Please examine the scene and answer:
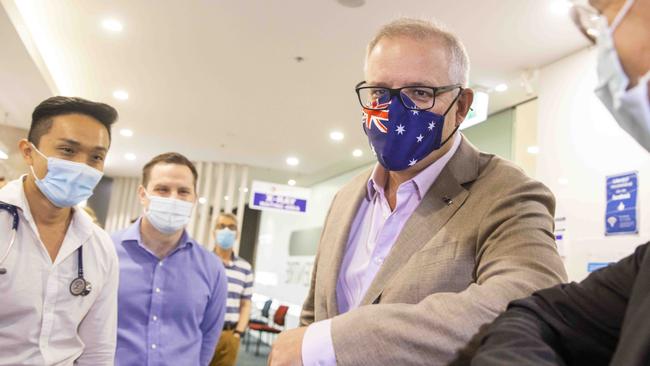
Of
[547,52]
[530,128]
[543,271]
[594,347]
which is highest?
[547,52]

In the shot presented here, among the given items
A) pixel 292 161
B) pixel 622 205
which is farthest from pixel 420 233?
pixel 292 161

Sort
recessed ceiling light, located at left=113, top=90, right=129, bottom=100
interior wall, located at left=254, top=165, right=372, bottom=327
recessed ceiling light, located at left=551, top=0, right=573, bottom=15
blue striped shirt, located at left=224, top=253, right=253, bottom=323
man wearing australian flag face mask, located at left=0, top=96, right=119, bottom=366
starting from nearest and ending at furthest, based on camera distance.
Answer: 1. man wearing australian flag face mask, located at left=0, top=96, right=119, bottom=366
2. recessed ceiling light, located at left=551, top=0, right=573, bottom=15
3. blue striped shirt, located at left=224, top=253, right=253, bottom=323
4. recessed ceiling light, located at left=113, top=90, right=129, bottom=100
5. interior wall, located at left=254, top=165, right=372, bottom=327

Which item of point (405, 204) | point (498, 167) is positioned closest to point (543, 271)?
point (498, 167)

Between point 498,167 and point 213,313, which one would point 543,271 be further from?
point 213,313

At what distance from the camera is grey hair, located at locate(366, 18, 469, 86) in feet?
4.03

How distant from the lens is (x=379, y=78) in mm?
1267

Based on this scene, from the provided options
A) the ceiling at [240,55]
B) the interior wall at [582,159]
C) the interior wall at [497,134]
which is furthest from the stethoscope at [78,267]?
the interior wall at [497,134]

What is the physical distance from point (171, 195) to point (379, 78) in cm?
201

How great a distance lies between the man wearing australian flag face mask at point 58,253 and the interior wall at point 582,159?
11.5 ft

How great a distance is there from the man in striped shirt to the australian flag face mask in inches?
155

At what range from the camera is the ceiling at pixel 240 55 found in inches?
185

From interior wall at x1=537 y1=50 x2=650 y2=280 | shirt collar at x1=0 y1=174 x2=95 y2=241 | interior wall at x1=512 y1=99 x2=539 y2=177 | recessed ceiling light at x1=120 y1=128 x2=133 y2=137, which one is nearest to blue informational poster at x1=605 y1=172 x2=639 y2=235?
interior wall at x1=537 y1=50 x2=650 y2=280

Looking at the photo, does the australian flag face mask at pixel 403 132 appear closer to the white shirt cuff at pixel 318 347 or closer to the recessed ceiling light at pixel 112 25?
the white shirt cuff at pixel 318 347

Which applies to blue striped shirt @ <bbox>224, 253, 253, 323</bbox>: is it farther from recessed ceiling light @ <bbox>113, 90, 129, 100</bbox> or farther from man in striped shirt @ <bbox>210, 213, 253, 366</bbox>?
recessed ceiling light @ <bbox>113, 90, 129, 100</bbox>
